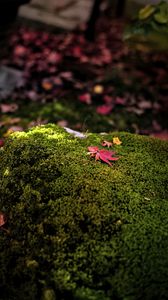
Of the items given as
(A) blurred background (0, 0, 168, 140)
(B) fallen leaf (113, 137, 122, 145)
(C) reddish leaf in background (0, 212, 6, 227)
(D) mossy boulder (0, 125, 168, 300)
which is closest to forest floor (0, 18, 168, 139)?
(A) blurred background (0, 0, 168, 140)

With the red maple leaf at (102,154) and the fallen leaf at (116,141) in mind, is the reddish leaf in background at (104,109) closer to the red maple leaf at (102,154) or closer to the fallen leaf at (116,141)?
the fallen leaf at (116,141)

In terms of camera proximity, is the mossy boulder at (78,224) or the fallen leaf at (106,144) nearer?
the mossy boulder at (78,224)

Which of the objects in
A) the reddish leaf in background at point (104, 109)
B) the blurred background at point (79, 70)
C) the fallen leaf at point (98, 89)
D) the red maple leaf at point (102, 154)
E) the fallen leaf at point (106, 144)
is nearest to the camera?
the red maple leaf at point (102, 154)

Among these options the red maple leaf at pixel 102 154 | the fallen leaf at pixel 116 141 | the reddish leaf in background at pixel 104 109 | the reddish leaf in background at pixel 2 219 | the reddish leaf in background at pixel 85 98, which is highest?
the red maple leaf at pixel 102 154

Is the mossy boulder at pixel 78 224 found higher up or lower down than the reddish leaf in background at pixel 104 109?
higher up

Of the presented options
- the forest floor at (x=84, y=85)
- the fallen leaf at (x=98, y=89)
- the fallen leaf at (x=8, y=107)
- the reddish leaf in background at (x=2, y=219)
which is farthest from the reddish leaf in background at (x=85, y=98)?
the reddish leaf in background at (x=2, y=219)

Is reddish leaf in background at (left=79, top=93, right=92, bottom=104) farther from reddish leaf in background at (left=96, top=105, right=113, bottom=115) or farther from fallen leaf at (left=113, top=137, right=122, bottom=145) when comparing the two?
fallen leaf at (left=113, top=137, right=122, bottom=145)

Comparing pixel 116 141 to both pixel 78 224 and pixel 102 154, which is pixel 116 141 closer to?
pixel 102 154
